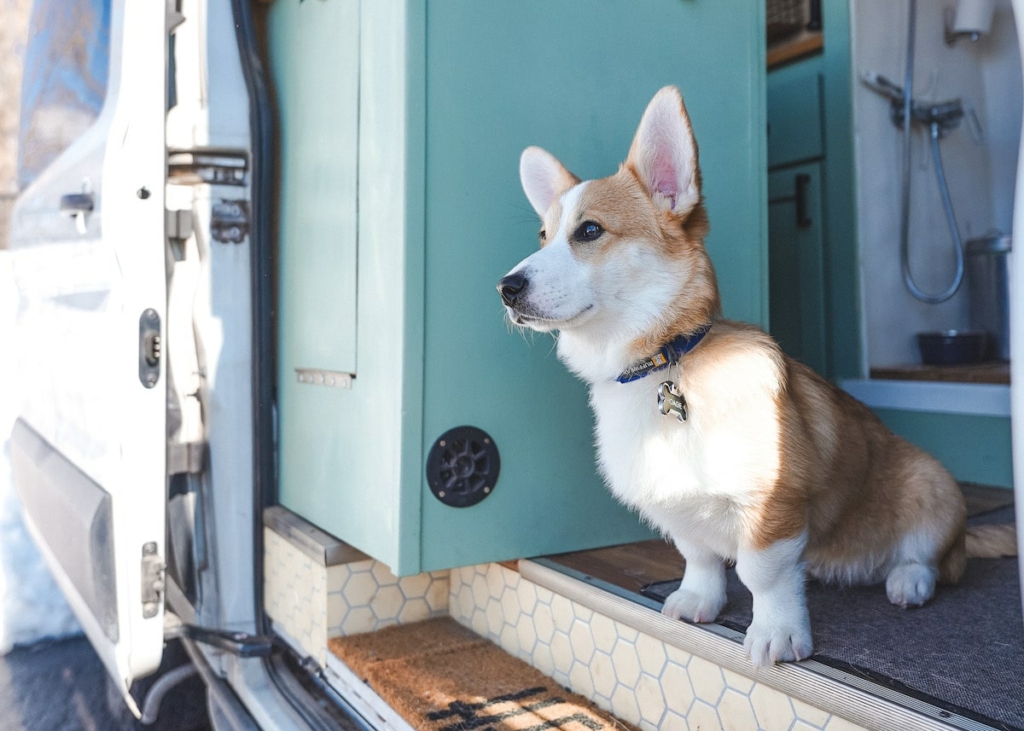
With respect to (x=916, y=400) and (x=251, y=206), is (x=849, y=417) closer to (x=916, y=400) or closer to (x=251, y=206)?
(x=916, y=400)

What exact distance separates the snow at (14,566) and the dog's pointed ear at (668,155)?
1969mm

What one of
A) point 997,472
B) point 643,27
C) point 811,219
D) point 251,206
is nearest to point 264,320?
point 251,206

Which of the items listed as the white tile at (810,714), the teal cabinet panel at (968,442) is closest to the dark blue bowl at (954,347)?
the teal cabinet panel at (968,442)

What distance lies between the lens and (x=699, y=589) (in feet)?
3.93

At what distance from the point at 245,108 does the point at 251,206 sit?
0.72 ft

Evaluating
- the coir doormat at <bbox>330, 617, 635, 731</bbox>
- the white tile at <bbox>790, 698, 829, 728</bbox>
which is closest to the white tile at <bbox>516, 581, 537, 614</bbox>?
the coir doormat at <bbox>330, 617, 635, 731</bbox>

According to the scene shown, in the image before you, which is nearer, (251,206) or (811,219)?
(251,206)

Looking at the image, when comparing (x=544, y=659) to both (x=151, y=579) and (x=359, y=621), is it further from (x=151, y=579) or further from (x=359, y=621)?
(x=151, y=579)

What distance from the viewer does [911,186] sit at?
259 cm

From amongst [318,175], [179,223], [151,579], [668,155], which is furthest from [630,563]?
[179,223]

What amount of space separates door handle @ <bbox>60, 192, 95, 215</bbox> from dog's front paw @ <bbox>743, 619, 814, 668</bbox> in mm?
1443

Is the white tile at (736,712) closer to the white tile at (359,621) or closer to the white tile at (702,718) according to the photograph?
the white tile at (702,718)

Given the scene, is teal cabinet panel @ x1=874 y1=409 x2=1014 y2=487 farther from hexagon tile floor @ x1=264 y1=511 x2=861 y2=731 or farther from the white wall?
hexagon tile floor @ x1=264 y1=511 x2=861 y2=731

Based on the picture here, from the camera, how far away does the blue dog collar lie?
1180mm
